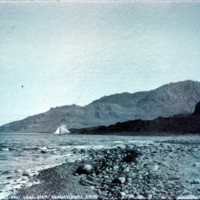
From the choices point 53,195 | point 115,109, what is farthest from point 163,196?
point 115,109

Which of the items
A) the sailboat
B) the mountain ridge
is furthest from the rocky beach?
the sailboat

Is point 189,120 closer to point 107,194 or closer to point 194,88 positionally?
point 194,88

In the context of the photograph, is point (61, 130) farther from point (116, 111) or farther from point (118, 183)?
point (118, 183)

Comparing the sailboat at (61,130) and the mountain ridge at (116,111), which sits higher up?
the mountain ridge at (116,111)

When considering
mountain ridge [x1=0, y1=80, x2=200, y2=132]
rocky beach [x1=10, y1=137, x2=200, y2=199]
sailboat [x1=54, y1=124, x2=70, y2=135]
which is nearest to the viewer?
rocky beach [x1=10, y1=137, x2=200, y2=199]

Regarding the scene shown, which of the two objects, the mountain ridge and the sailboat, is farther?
the sailboat

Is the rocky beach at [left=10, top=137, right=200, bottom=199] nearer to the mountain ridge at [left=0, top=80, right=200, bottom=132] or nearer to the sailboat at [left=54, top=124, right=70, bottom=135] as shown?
the mountain ridge at [left=0, top=80, right=200, bottom=132]

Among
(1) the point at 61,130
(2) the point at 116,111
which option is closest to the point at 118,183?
(1) the point at 61,130

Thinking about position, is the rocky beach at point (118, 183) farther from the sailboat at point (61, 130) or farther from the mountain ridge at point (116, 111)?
the sailboat at point (61, 130)

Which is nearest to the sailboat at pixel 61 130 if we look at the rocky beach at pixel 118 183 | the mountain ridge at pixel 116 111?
the mountain ridge at pixel 116 111
